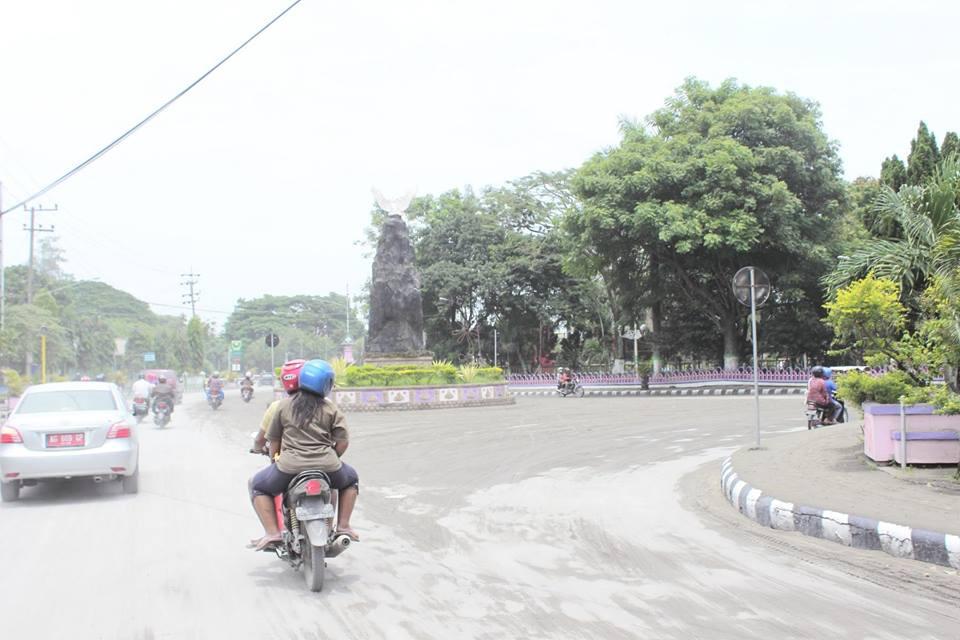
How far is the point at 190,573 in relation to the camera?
6.03m

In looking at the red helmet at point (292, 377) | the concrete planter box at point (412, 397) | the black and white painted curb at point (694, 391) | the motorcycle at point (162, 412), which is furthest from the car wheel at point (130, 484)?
the black and white painted curb at point (694, 391)

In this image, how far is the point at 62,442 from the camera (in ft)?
30.7

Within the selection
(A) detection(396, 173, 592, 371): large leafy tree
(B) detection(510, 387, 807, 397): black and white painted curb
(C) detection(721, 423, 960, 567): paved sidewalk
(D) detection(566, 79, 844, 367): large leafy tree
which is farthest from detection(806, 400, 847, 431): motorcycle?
(A) detection(396, 173, 592, 371): large leafy tree

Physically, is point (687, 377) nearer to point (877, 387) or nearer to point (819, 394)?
point (819, 394)

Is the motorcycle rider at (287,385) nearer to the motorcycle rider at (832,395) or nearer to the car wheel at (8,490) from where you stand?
the car wheel at (8,490)

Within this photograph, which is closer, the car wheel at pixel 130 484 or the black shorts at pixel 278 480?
the black shorts at pixel 278 480

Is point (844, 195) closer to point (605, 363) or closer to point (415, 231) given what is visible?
point (605, 363)

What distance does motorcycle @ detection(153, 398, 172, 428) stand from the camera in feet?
71.5

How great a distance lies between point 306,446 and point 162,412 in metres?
17.7

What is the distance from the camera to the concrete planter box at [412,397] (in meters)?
26.3

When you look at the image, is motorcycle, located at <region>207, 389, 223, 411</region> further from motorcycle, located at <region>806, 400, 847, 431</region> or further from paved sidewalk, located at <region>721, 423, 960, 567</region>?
paved sidewalk, located at <region>721, 423, 960, 567</region>

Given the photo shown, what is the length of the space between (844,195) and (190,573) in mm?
30948

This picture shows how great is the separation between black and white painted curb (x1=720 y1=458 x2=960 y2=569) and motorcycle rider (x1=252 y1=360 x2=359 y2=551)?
12.6 feet

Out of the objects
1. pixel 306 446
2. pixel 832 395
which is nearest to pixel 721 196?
pixel 832 395
